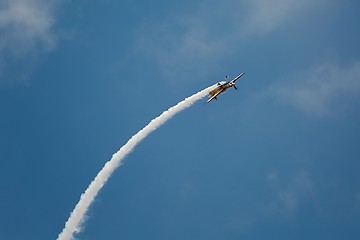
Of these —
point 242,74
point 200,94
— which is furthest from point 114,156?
point 242,74

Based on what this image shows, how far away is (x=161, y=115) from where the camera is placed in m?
168

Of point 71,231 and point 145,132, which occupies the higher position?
point 145,132

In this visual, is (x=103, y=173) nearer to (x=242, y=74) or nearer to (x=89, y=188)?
Result: (x=89, y=188)

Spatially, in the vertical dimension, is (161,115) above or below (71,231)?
above

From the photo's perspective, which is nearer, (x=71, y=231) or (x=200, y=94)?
(x=71, y=231)

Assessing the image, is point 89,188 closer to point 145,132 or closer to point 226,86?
point 145,132

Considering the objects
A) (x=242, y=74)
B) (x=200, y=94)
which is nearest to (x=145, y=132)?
(x=200, y=94)

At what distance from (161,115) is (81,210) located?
33170 millimetres

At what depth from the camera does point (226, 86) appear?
17162 centimetres

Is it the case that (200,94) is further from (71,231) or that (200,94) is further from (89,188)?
(71,231)

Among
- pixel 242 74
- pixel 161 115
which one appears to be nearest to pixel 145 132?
pixel 161 115

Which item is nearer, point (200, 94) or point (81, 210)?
point (81, 210)

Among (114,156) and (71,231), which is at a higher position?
(114,156)

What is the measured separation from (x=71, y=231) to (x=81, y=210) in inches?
233
